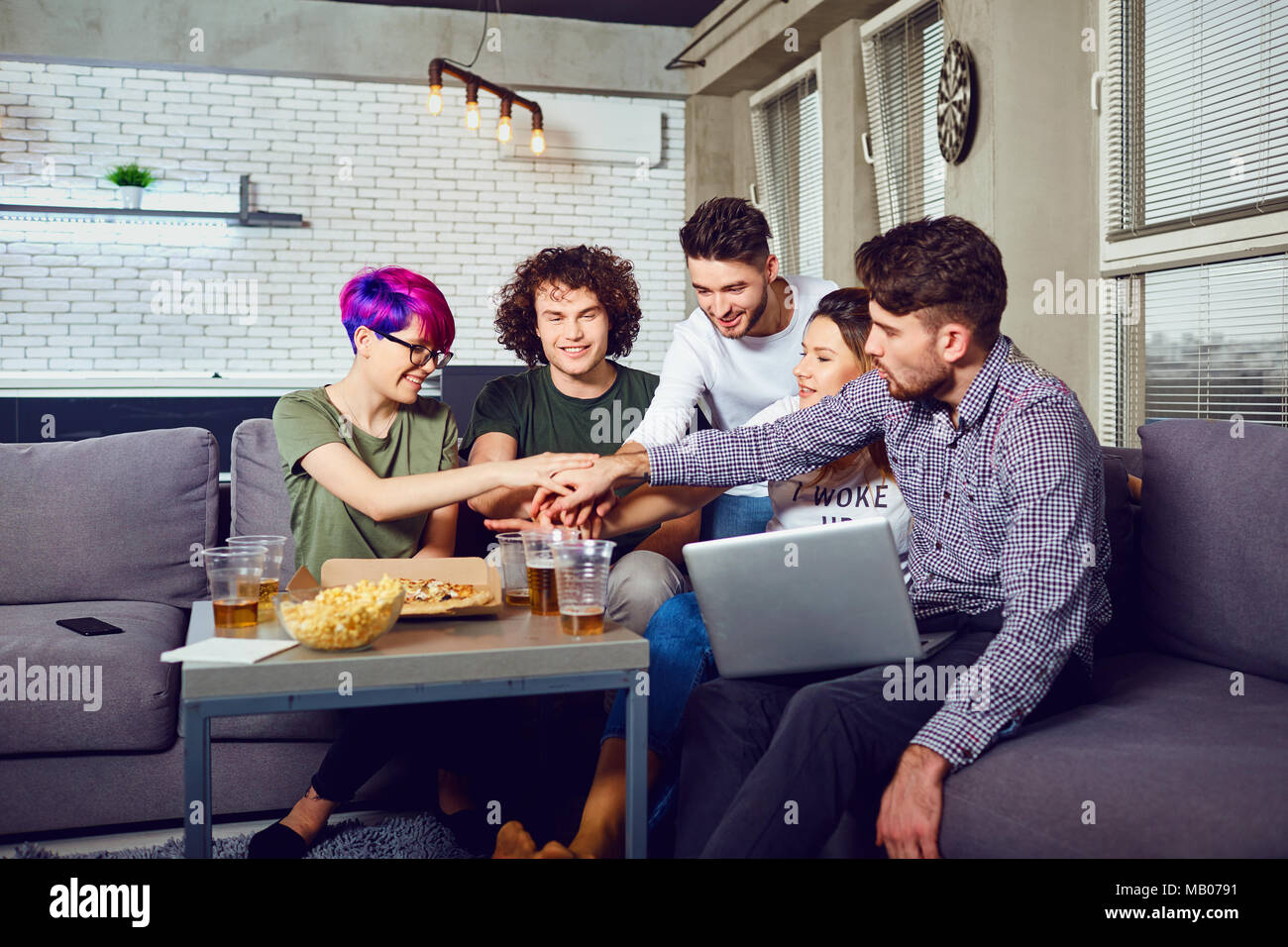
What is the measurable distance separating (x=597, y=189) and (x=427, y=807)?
5.29m

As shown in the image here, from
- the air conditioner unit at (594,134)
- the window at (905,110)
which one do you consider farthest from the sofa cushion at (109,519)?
the air conditioner unit at (594,134)

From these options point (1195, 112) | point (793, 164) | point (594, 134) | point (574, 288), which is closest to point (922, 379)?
point (574, 288)

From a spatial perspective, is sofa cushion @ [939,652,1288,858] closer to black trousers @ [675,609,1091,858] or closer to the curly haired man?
black trousers @ [675,609,1091,858]

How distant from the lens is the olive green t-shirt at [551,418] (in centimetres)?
267

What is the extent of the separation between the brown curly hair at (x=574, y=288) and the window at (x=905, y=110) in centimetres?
250

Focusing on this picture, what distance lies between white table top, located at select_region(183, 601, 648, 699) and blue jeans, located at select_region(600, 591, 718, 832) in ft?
1.25

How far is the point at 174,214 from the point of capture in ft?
20.4

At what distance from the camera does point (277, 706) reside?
4.63ft

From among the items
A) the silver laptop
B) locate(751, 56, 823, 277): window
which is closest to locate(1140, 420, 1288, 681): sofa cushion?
the silver laptop

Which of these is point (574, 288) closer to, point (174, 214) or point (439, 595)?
point (439, 595)

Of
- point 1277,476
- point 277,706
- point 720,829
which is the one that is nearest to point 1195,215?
point 1277,476

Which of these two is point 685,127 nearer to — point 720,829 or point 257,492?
point 257,492

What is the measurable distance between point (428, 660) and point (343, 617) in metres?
0.13

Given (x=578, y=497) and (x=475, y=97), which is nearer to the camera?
(x=578, y=497)
